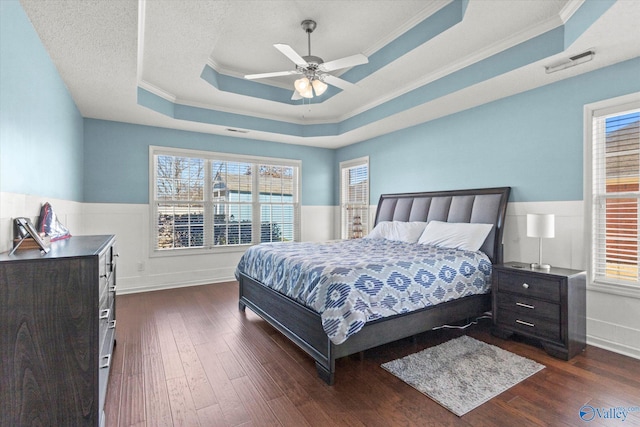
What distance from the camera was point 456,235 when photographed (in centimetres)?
365

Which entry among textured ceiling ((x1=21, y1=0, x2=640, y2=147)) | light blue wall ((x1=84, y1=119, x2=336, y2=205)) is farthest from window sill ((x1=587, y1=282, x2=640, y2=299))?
light blue wall ((x1=84, y1=119, x2=336, y2=205))

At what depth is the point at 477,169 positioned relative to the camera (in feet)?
13.1

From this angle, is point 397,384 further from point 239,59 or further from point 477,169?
point 239,59

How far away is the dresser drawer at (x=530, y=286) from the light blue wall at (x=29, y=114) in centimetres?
385

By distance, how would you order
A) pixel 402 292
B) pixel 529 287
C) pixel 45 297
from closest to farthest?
pixel 45 297 → pixel 402 292 → pixel 529 287

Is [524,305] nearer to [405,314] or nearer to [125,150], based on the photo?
[405,314]

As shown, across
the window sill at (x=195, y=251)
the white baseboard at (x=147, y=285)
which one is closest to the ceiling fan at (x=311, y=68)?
the window sill at (x=195, y=251)

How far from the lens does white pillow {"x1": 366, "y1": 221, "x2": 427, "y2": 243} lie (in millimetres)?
4197

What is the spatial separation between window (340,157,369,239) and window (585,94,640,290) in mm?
3304

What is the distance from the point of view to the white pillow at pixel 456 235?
3494mm

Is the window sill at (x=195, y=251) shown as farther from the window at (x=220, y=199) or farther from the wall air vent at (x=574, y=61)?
the wall air vent at (x=574, y=61)

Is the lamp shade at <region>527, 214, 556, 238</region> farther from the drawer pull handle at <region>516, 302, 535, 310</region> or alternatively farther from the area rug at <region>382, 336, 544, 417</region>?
the area rug at <region>382, 336, 544, 417</region>

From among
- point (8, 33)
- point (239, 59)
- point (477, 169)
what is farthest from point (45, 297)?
point (477, 169)

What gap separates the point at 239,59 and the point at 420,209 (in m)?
3.15
